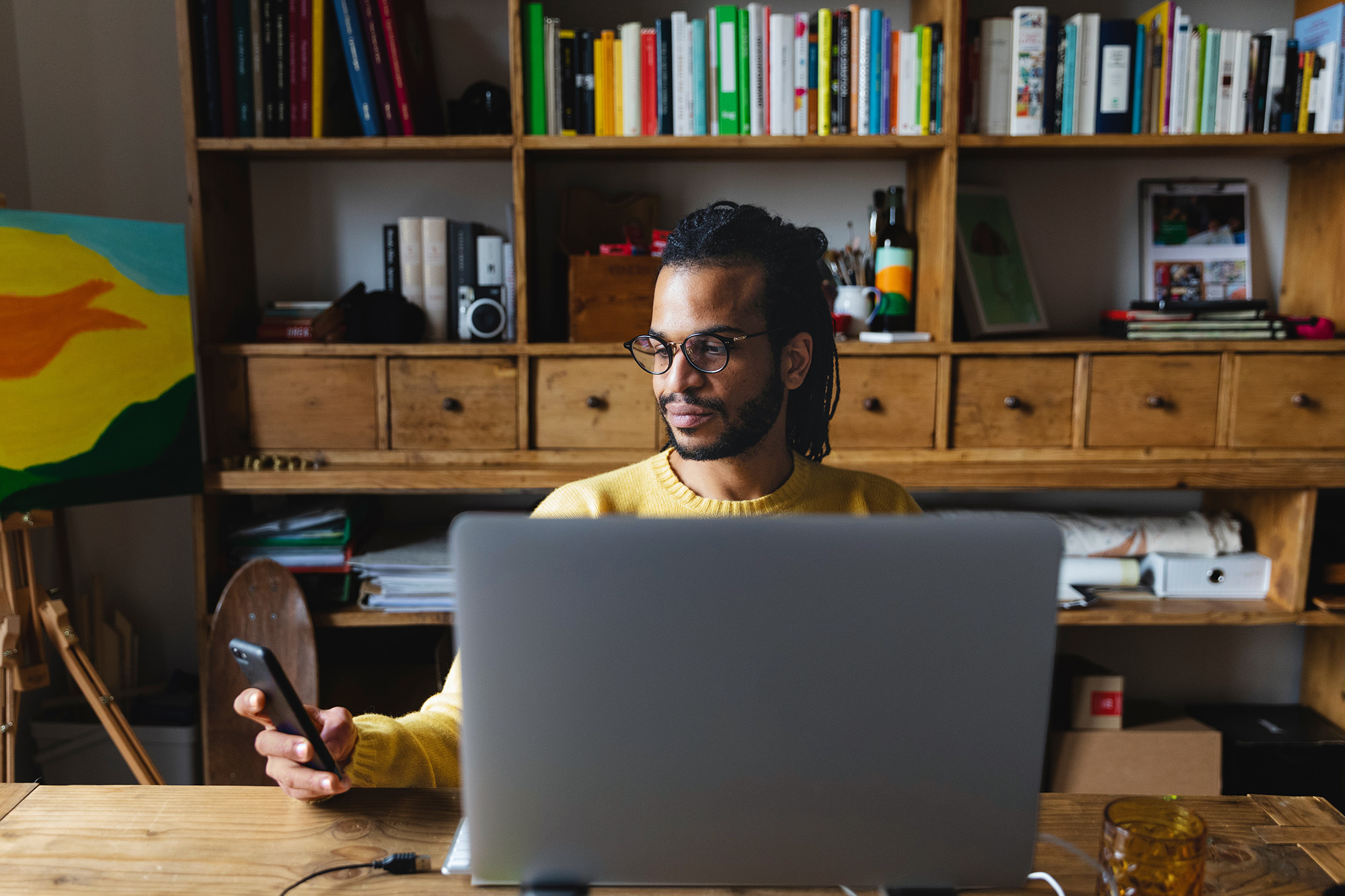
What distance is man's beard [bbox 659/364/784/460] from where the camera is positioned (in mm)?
1162

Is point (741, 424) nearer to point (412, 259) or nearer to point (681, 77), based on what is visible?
point (681, 77)

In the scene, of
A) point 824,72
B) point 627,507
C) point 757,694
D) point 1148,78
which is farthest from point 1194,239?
point 757,694

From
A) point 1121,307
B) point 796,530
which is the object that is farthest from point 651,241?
point 796,530

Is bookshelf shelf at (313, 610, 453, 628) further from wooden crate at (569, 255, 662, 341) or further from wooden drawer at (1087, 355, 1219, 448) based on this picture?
wooden drawer at (1087, 355, 1219, 448)

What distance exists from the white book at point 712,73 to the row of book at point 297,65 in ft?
2.13

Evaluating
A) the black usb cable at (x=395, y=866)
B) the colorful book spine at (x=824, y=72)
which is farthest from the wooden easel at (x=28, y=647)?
the colorful book spine at (x=824, y=72)

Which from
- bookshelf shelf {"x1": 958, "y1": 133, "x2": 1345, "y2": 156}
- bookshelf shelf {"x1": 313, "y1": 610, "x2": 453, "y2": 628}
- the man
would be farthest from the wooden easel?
bookshelf shelf {"x1": 958, "y1": 133, "x2": 1345, "y2": 156}

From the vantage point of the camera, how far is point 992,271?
2207 millimetres

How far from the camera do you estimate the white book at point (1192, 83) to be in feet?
6.57

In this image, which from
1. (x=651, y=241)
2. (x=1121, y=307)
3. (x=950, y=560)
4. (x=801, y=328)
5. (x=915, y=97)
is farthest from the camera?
(x=1121, y=307)

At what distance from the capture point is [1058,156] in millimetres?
2281

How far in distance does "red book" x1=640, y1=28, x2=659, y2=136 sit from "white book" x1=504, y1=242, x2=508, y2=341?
0.42 m

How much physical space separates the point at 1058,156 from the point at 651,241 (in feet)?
3.42

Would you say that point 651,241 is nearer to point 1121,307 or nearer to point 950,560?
point 1121,307
